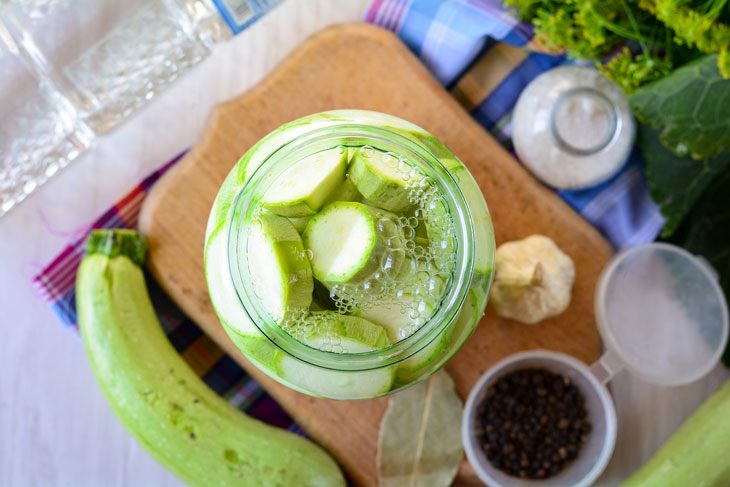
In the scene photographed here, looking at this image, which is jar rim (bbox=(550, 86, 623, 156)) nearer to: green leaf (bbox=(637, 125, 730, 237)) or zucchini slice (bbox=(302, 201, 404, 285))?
green leaf (bbox=(637, 125, 730, 237))

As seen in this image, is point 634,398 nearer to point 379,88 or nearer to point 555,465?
point 555,465

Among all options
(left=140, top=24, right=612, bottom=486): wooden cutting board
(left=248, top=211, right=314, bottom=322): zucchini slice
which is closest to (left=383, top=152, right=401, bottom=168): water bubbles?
(left=248, top=211, right=314, bottom=322): zucchini slice

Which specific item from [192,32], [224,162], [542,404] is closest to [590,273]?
[542,404]

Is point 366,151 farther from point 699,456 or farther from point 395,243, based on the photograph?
point 699,456

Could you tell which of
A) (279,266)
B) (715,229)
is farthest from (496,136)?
(279,266)

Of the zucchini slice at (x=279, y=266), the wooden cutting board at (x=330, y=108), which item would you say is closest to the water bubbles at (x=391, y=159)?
the zucchini slice at (x=279, y=266)

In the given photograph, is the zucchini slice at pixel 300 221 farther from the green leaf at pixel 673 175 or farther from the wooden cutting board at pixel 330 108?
the green leaf at pixel 673 175
